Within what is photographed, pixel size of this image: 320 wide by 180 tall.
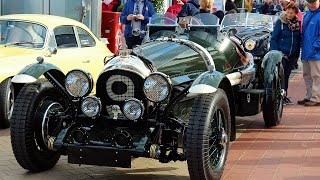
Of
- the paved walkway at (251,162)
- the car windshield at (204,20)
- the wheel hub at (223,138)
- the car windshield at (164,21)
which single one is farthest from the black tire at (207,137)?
the car windshield at (164,21)

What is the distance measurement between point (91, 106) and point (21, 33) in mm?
3431

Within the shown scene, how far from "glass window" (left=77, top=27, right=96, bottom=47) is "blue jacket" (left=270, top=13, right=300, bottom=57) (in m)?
2.95

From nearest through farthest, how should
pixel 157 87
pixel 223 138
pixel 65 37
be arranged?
1. pixel 157 87
2. pixel 223 138
3. pixel 65 37

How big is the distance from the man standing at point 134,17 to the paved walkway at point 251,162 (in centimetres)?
282

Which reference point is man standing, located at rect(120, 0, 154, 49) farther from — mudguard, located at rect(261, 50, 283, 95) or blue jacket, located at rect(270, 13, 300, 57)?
mudguard, located at rect(261, 50, 283, 95)

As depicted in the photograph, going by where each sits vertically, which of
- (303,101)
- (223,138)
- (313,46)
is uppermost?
(313,46)

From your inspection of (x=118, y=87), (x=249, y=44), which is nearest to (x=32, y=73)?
(x=118, y=87)

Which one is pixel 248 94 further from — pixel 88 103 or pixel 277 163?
pixel 88 103

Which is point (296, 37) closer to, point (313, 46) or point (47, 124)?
point (313, 46)

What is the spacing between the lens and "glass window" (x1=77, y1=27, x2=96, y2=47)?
875 cm

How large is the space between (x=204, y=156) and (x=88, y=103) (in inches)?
44.7

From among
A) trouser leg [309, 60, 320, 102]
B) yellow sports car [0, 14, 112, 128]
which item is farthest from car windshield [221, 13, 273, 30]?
yellow sports car [0, 14, 112, 128]

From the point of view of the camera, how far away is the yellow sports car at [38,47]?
7082mm

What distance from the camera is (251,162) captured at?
5.95 metres
